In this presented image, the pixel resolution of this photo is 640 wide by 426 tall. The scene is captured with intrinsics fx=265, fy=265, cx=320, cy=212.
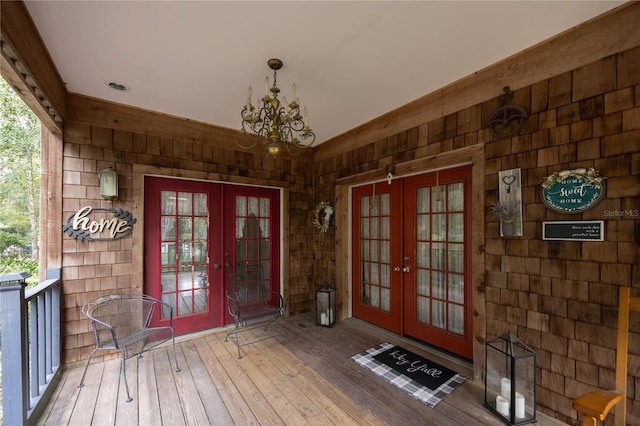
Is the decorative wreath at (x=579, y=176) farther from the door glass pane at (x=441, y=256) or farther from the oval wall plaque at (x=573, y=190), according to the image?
the door glass pane at (x=441, y=256)

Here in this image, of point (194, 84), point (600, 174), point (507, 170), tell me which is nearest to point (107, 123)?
point (194, 84)

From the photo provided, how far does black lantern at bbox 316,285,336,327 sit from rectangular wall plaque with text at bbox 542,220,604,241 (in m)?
2.64

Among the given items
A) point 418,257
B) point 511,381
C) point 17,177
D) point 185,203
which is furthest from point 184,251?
point 17,177

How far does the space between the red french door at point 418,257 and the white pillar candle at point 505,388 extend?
0.66 meters

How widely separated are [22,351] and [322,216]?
3.50m

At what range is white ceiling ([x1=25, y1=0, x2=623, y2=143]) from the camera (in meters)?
1.75

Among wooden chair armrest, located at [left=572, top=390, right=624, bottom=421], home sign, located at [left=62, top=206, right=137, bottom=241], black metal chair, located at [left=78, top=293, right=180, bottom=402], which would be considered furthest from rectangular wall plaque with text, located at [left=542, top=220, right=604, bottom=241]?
home sign, located at [left=62, top=206, right=137, bottom=241]

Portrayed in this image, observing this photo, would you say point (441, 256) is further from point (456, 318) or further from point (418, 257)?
point (456, 318)

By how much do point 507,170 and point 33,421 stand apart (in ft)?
14.0

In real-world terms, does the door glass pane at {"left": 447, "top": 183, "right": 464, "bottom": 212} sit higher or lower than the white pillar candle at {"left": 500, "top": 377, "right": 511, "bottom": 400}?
higher

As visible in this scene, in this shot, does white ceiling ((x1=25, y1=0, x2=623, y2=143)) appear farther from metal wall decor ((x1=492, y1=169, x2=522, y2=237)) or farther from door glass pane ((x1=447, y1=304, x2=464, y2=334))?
door glass pane ((x1=447, y1=304, x2=464, y2=334))

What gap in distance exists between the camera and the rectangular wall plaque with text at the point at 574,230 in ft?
6.09

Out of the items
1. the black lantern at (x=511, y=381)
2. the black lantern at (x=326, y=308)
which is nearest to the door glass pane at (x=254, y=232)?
the black lantern at (x=326, y=308)

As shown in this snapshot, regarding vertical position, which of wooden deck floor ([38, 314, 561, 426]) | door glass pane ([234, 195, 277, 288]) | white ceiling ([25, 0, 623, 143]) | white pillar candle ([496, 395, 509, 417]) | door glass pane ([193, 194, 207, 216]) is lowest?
wooden deck floor ([38, 314, 561, 426])
